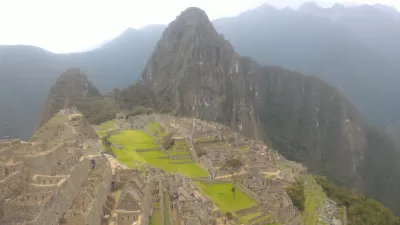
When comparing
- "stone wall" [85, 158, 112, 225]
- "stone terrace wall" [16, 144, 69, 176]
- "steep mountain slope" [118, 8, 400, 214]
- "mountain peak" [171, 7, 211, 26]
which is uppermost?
"mountain peak" [171, 7, 211, 26]

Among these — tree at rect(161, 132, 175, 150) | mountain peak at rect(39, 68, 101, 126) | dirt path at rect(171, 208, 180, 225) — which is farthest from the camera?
mountain peak at rect(39, 68, 101, 126)

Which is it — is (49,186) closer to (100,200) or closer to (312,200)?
(100,200)

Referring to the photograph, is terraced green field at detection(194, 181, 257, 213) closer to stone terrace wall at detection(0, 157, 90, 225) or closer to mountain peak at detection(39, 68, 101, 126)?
stone terrace wall at detection(0, 157, 90, 225)

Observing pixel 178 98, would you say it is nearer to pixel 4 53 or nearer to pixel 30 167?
pixel 4 53

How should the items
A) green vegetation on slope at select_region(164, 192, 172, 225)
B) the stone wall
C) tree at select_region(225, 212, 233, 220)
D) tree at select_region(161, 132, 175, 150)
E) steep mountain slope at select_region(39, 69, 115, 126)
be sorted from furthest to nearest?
steep mountain slope at select_region(39, 69, 115, 126) < tree at select_region(161, 132, 175, 150) < tree at select_region(225, 212, 233, 220) < green vegetation on slope at select_region(164, 192, 172, 225) < the stone wall

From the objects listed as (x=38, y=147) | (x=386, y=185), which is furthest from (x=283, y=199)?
(x=386, y=185)

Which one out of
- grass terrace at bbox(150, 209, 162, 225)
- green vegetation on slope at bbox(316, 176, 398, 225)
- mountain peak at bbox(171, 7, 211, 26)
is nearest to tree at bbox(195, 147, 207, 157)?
green vegetation on slope at bbox(316, 176, 398, 225)

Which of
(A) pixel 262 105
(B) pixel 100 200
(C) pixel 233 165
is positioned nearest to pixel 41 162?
(B) pixel 100 200
